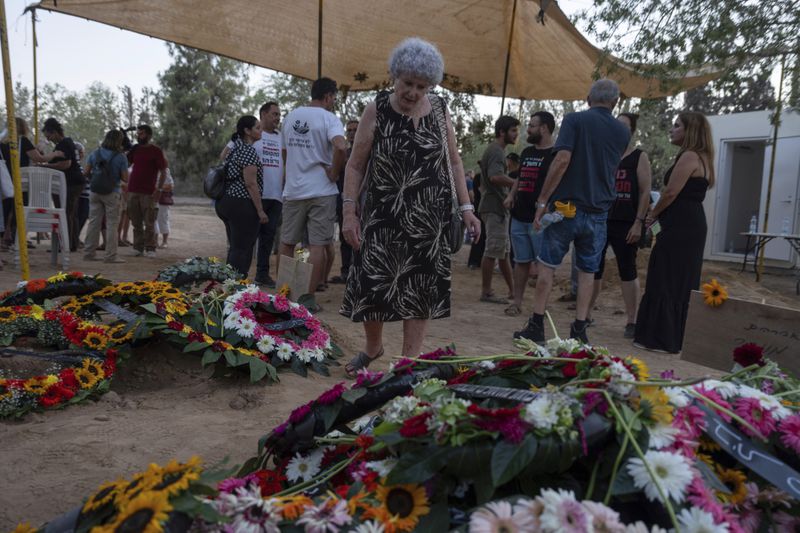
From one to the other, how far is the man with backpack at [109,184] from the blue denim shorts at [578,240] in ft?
19.7

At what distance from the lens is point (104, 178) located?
26.9 feet

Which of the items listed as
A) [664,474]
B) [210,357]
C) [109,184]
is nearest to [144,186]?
[109,184]

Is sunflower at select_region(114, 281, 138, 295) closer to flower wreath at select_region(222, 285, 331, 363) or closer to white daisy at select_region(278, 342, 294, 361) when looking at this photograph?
flower wreath at select_region(222, 285, 331, 363)

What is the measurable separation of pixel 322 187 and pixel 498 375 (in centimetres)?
412

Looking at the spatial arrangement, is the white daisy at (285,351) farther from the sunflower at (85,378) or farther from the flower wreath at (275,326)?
the sunflower at (85,378)

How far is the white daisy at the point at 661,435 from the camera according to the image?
3.95 ft

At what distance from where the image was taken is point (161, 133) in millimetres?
40875

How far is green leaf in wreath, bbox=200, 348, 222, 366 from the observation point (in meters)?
3.34

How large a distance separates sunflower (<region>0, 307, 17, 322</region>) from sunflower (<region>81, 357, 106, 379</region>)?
2.46 feet

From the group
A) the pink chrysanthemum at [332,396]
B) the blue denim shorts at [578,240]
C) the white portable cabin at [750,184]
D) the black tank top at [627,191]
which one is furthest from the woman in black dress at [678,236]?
the white portable cabin at [750,184]

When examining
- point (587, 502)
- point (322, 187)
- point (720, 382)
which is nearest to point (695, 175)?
point (322, 187)

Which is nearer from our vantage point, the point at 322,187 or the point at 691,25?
the point at 322,187

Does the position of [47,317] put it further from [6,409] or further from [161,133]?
[161,133]

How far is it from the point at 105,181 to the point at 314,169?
4052mm
